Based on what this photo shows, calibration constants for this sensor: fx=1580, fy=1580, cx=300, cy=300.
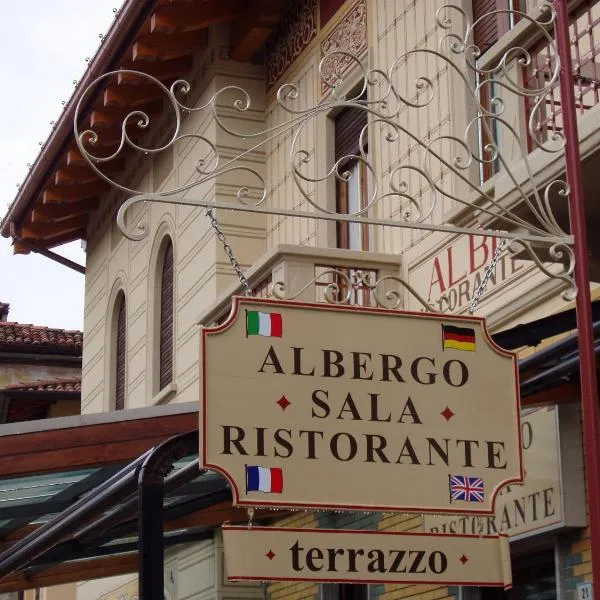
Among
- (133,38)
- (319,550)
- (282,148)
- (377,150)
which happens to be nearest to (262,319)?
(319,550)

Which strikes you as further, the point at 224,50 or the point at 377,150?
the point at 224,50

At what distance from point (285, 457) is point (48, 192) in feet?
47.7

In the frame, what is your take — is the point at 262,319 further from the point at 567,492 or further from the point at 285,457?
the point at 567,492

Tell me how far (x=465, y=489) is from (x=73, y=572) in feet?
31.1

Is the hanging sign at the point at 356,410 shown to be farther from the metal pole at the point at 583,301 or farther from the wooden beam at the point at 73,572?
the wooden beam at the point at 73,572

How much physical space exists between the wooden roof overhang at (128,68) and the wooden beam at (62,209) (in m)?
0.03

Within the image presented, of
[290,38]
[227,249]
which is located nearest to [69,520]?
[227,249]

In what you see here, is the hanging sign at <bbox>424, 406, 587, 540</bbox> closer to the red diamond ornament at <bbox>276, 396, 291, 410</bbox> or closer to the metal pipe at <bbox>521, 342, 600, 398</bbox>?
the metal pipe at <bbox>521, 342, 600, 398</bbox>

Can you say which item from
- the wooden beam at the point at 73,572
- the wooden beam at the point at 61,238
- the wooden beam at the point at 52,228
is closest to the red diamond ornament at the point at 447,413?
the wooden beam at the point at 73,572

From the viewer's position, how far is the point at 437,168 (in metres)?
12.7

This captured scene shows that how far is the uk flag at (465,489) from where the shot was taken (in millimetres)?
7043

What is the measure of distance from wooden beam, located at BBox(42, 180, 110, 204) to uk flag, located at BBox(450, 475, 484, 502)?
14.3 meters

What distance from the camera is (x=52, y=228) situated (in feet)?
74.4

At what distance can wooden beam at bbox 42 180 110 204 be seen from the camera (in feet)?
68.5
